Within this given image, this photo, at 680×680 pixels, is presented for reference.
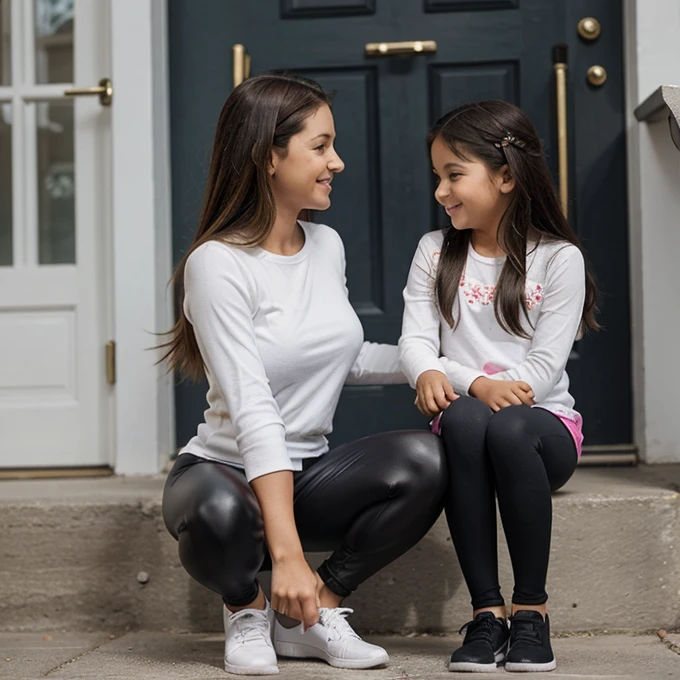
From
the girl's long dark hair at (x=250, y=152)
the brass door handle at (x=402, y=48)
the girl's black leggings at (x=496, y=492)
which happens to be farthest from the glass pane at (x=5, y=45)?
the girl's black leggings at (x=496, y=492)

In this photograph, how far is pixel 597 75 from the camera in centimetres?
265

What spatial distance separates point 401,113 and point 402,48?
16 centimetres

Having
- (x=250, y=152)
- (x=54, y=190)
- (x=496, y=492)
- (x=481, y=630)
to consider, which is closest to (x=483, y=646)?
(x=481, y=630)

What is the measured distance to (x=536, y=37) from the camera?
106 inches

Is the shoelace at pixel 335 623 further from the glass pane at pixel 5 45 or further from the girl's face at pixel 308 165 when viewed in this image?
the glass pane at pixel 5 45

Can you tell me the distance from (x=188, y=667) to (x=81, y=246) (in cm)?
128

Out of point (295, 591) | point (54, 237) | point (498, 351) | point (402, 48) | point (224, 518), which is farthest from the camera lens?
point (54, 237)

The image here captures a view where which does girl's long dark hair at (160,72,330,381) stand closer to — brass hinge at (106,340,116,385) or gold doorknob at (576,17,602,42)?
brass hinge at (106,340,116,385)

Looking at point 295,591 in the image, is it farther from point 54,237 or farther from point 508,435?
point 54,237

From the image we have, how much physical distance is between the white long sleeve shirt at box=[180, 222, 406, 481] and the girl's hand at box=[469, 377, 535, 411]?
0.86 feet

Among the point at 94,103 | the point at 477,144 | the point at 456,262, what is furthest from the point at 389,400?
the point at 94,103

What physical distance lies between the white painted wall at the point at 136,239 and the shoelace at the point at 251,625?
2.85ft

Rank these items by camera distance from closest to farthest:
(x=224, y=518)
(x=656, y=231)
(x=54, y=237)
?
(x=224, y=518) → (x=656, y=231) → (x=54, y=237)

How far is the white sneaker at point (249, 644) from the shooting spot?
5.78 ft
